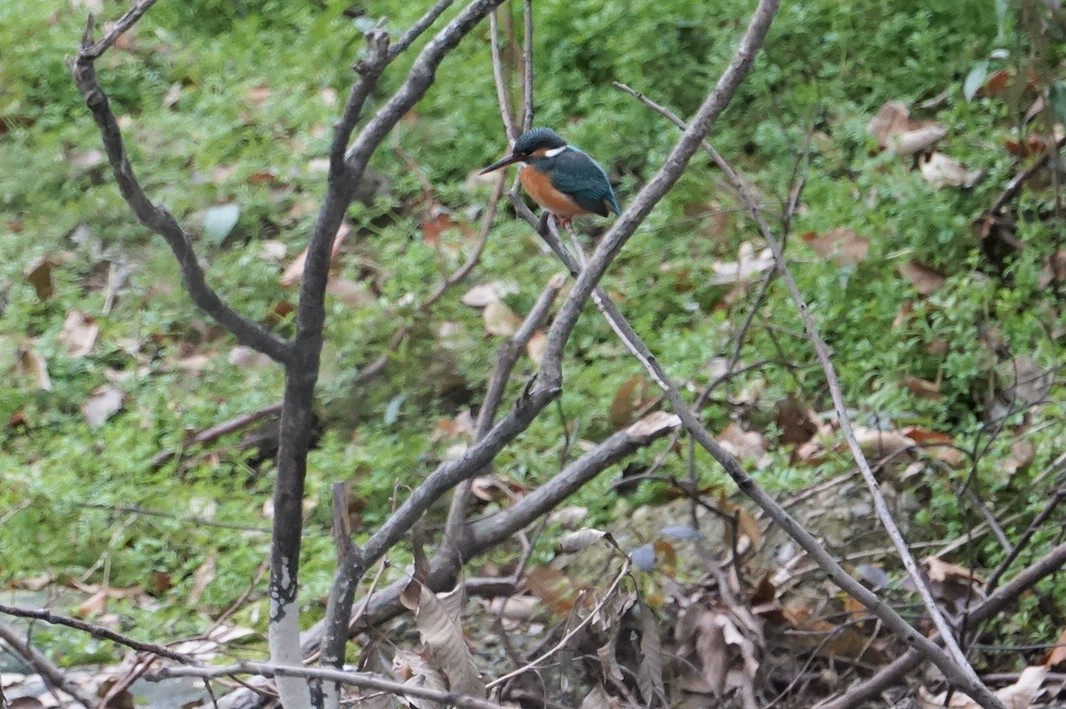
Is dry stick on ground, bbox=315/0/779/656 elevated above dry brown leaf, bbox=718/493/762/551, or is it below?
above

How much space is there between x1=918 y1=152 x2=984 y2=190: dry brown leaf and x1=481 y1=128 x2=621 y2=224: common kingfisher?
1351 mm

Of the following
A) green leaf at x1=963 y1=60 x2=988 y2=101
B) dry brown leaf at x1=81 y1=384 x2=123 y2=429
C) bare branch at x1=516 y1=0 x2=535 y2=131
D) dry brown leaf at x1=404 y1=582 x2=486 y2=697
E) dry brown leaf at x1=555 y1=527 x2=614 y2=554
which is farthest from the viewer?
dry brown leaf at x1=81 y1=384 x2=123 y2=429

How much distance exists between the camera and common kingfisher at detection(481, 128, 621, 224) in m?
3.15

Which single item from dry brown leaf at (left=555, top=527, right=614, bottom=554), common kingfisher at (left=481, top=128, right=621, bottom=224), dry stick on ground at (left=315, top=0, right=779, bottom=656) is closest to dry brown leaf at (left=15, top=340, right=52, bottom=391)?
common kingfisher at (left=481, top=128, right=621, bottom=224)

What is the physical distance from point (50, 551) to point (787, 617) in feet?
6.64

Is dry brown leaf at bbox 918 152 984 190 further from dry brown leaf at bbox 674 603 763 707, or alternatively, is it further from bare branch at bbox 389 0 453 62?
bare branch at bbox 389 0 453 62

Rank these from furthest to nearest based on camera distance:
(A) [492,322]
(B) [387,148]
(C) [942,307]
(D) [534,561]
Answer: (B) [387,148]
(A) [492,322]
(C) [942,307]
(D) [534,561]

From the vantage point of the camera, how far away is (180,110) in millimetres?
5816

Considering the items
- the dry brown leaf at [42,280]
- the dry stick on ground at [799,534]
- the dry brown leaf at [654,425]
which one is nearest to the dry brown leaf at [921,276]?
the dry brown leaf at [654,425]

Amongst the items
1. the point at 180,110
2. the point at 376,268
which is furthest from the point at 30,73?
the point at 376,268

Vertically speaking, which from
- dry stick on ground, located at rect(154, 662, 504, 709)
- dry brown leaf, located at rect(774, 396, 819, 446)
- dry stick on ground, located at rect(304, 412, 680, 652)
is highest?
dry stick on ground, located at rect(154, 662, 504, 709)

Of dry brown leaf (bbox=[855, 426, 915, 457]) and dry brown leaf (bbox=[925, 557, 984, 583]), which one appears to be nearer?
dry brown leaf (bbox=[925, 557, 984, 583])

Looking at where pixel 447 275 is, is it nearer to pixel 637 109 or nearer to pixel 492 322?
pixel 492 322

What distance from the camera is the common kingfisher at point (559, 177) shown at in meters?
3.15
